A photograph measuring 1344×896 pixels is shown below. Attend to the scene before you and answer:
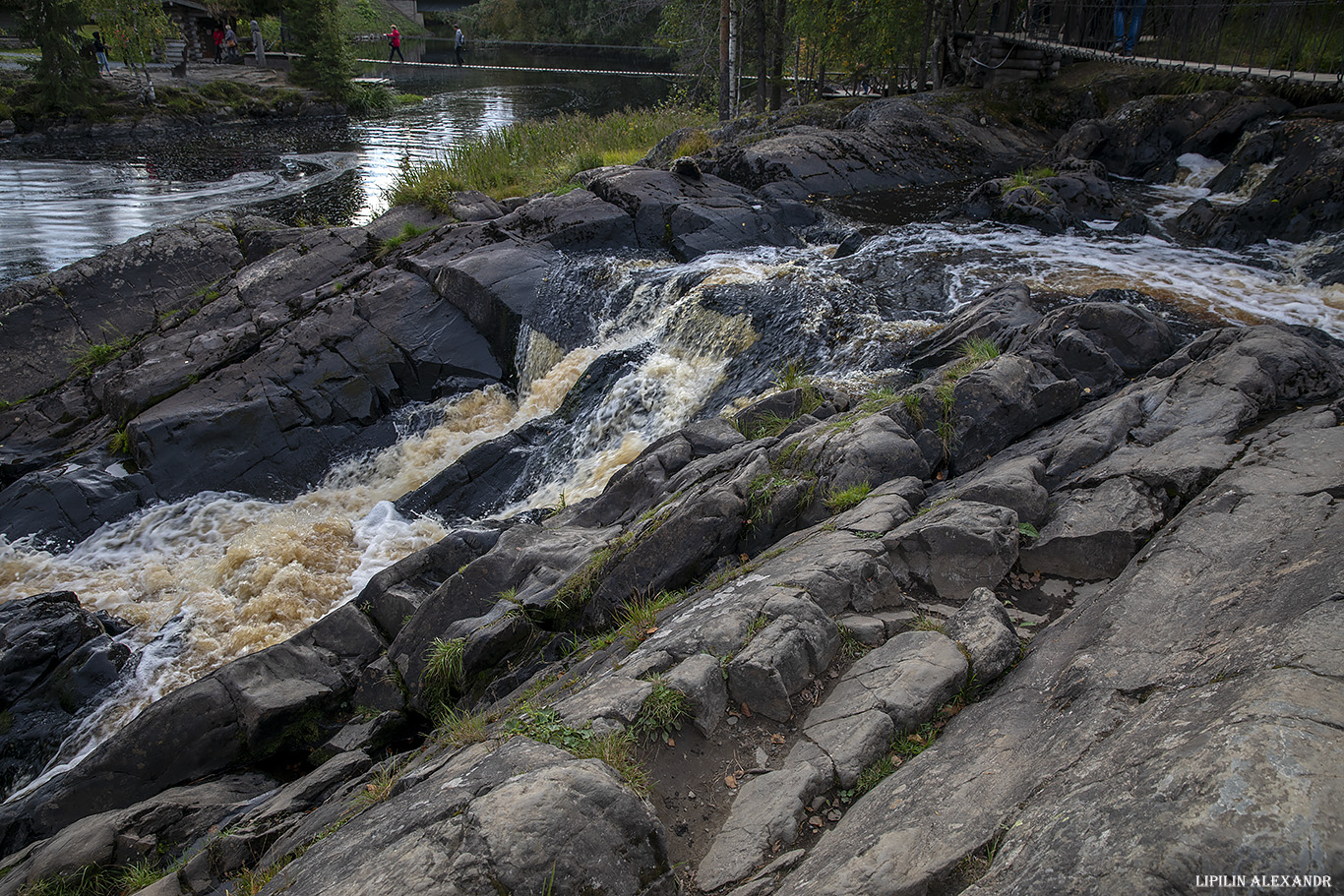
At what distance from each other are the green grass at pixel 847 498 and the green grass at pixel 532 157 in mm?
14052

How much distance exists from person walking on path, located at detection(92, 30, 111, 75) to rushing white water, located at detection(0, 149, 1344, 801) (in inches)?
1405

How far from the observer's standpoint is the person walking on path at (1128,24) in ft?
62.6

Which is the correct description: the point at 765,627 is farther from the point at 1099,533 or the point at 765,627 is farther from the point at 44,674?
the point at 44,674

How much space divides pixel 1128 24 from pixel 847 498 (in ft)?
69.4

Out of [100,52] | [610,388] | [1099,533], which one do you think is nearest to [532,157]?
[610,388]

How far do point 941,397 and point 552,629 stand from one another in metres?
4.23

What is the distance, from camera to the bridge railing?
14.8 metres

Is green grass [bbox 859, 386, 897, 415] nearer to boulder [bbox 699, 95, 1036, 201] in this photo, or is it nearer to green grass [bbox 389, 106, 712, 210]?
boulder [bbox 699, 95, 1036, 201]

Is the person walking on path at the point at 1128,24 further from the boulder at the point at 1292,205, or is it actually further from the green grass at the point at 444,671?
the green grass at the point at 444,671

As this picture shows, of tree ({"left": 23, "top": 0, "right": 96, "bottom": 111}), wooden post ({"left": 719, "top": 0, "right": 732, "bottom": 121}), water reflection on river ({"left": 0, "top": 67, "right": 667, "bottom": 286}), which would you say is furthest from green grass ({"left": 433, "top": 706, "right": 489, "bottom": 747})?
tree ({"left": 23, "top": 0, "right": 96, "bottom": 111})

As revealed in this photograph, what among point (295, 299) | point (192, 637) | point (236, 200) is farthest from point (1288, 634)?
point (236, 200)

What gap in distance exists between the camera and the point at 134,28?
32250mm

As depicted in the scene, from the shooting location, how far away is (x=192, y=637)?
9.31 m

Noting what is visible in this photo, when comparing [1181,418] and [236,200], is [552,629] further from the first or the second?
[236,200]
